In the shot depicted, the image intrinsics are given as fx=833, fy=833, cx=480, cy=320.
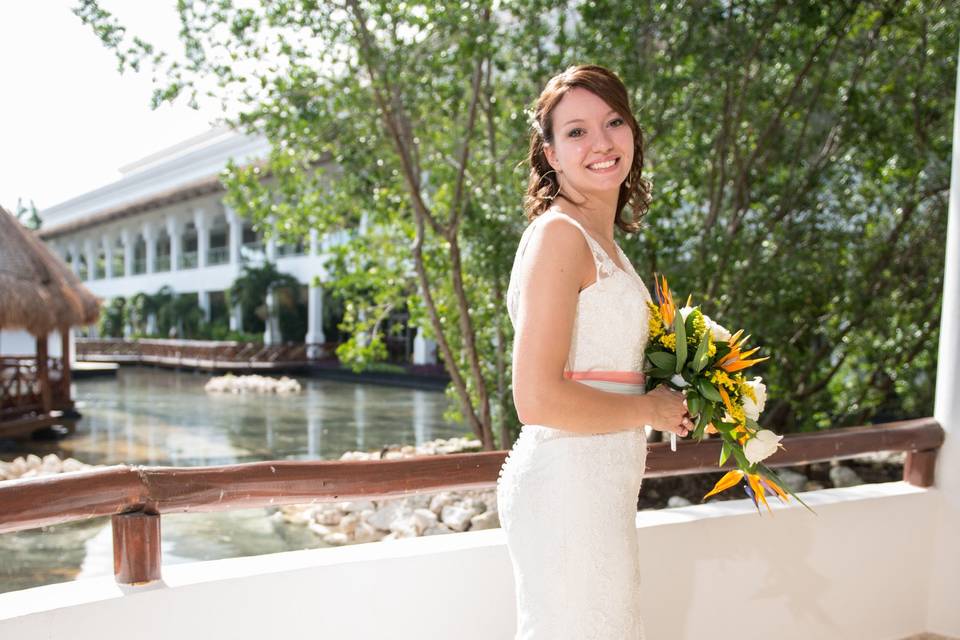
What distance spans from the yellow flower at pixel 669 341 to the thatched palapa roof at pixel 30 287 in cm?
1225

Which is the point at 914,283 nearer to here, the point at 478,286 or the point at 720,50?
the point at 720,50

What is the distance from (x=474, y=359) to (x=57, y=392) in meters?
10.5

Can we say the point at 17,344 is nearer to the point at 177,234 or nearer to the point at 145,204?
the point at 145,204

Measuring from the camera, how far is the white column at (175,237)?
92.8 ft

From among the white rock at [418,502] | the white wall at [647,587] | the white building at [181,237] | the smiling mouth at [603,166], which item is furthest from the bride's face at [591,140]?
the white building at [181,237]

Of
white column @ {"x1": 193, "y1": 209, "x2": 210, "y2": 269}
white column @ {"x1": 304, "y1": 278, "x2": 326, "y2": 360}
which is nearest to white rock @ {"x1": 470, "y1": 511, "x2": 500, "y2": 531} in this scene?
white column @ {"x1": 304, "y1": 278, "x2": 326, "y2": 360}

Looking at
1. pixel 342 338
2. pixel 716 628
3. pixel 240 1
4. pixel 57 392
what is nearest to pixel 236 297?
pixel 342 338

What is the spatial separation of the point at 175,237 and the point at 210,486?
2850 cm

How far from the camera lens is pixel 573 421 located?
1.37m

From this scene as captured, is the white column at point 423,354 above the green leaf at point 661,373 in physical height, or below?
below

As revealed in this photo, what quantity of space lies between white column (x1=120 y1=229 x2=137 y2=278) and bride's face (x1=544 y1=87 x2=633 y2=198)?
3306cm

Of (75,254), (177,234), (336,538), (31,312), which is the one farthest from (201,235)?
(336,538)

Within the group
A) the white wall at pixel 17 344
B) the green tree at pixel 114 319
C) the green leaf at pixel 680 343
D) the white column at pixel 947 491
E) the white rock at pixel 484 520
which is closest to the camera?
the green leaf at pixel 680 343

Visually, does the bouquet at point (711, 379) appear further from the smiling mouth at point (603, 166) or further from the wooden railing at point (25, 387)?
the wooden railing at point (25, 387)
